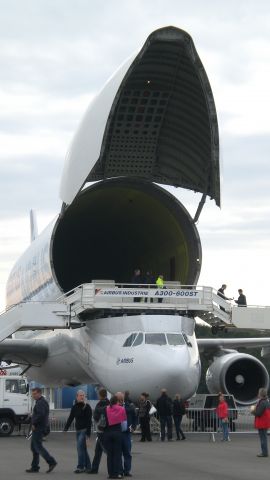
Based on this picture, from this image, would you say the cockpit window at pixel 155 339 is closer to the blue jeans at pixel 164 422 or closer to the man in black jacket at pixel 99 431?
the blue jeans at pixel 164 422

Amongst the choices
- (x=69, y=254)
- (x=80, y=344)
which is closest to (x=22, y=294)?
(x=69, y=254)

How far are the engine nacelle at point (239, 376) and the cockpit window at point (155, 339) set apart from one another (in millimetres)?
7320

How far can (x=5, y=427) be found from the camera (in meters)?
29.5

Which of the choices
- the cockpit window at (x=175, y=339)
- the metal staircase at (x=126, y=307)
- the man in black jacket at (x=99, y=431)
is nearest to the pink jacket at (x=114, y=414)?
the man in black jacket at (x=99, y=431)

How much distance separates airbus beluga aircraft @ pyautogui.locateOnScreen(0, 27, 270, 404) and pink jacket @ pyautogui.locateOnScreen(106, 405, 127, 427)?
901 cm

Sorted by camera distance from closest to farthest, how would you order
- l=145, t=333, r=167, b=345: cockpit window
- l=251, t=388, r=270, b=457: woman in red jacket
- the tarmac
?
the tarmac
l=251, t=388, r=270, b=457: woman in red jacket
l=145, t=333, r=167, b=345: cockpit window

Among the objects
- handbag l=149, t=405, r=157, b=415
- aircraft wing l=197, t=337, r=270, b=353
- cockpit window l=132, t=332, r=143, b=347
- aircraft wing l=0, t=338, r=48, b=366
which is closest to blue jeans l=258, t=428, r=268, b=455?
handbag l=149, t=405, r=157, b=415

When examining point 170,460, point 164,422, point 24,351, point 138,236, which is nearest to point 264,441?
point 170,460

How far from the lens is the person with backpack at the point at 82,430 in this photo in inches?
688

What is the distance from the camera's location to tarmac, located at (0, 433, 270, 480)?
653 inches

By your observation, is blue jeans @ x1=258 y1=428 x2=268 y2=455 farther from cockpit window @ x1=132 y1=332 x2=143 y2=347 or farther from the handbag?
cockpit window @ x1=132 y1=332 x2=143 y2=347

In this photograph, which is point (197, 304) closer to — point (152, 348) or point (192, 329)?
point (192, 329)

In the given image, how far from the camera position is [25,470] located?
695 inches

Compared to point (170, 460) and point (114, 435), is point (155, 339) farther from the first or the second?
point (114, 435)
